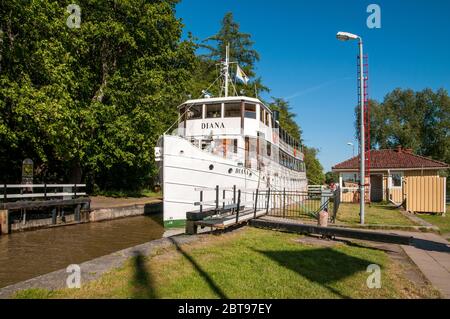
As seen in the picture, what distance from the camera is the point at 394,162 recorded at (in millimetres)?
28328

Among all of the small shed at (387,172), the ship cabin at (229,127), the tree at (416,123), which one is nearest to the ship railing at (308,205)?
the ship cabin at (229,127)

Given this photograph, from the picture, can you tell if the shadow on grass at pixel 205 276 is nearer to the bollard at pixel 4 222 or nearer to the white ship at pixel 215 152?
the white ship at pixel 215 152

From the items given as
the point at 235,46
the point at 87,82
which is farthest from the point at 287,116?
the point at 87,82

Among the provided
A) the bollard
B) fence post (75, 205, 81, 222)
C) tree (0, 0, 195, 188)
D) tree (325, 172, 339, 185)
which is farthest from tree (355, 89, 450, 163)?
the bollard

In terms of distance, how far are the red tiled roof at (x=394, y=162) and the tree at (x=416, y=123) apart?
74.5ft

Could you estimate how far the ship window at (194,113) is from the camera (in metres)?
17.4

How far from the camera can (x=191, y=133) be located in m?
17.1

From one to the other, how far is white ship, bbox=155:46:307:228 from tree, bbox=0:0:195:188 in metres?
5.12

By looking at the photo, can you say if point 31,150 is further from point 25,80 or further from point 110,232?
point 110,232

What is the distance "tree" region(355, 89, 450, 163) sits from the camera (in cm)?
5278

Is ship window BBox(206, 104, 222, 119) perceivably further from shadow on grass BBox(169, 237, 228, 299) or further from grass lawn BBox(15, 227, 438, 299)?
shadow on grass BBox(169, 237, 228, 299)

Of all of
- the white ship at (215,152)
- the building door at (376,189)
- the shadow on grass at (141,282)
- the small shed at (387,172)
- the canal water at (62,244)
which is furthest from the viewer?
the building door at (376,189)

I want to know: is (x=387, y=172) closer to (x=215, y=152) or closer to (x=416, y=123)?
(x=215, y=152)

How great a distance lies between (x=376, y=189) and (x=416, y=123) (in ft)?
112
